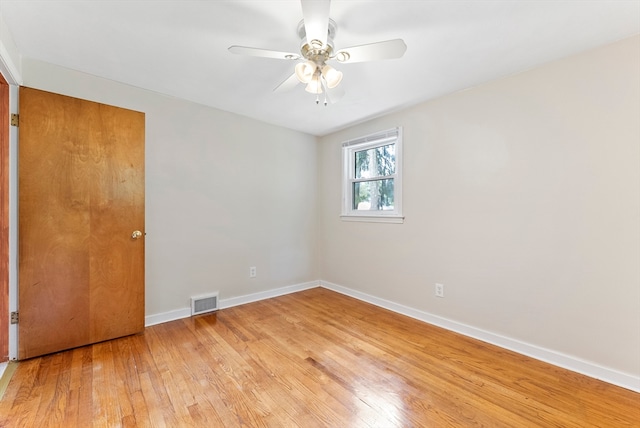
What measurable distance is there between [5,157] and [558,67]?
160 inches

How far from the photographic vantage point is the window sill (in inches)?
120

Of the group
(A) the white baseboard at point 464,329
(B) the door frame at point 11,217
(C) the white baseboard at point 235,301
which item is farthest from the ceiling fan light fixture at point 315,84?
(C) the white baseboard at point 235,301

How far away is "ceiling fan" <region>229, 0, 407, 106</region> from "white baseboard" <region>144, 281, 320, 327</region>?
8.23 ft

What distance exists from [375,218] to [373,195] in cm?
32

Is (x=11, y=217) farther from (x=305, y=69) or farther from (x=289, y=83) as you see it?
(x=305, y=69)

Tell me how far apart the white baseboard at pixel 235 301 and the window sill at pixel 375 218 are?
1156mm

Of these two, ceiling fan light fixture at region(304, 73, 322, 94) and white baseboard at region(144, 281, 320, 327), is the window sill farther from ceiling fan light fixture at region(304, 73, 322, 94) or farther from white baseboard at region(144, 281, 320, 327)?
ceiling fan light fixture at region(304, 73, 322, 94)

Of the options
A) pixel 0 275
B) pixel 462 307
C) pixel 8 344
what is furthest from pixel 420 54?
pixel 8 344

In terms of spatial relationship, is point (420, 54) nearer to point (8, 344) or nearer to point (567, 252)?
point (567, 252)

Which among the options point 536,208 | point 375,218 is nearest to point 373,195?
point 375,218

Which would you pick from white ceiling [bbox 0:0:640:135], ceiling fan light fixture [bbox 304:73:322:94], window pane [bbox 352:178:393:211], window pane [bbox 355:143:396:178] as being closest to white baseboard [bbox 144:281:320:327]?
window pane [bbox 352:178:393:211]

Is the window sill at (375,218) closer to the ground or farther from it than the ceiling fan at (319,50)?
closer to the ground

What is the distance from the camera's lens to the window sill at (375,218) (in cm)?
304

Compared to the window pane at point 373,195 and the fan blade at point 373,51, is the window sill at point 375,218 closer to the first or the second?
the window pane at point 373,195
